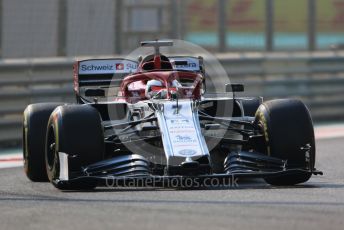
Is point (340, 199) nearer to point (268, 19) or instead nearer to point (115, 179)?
point (115, 179)

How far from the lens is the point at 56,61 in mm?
14938

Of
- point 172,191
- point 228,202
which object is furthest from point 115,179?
point 228,202

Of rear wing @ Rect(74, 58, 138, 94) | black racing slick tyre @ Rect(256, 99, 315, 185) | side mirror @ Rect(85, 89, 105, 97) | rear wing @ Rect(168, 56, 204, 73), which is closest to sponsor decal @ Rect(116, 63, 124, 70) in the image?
rear wing @ Rect(74, 58, 138, 94)

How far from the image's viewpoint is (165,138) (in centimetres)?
941

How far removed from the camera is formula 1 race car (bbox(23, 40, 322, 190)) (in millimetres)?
9266

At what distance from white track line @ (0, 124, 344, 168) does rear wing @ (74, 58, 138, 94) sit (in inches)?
62.8

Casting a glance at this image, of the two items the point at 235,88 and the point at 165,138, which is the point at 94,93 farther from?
the point at 235,88

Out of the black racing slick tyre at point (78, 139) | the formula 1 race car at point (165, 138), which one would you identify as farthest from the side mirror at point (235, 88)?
the black racing slick tyre at point (78, 139)

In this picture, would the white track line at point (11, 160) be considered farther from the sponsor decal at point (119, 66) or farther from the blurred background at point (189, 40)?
the sponsor decal at point (119, 66)

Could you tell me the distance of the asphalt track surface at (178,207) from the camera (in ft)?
23.2

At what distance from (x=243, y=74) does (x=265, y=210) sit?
9840 mm

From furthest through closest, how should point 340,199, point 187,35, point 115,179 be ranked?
point 187,35 < point 115,179 < point 340,199

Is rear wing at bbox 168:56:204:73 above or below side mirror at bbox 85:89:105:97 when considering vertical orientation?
above

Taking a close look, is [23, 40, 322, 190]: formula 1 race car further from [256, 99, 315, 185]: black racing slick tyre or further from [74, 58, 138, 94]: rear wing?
[74, 58, 138, 94]: rear wing
